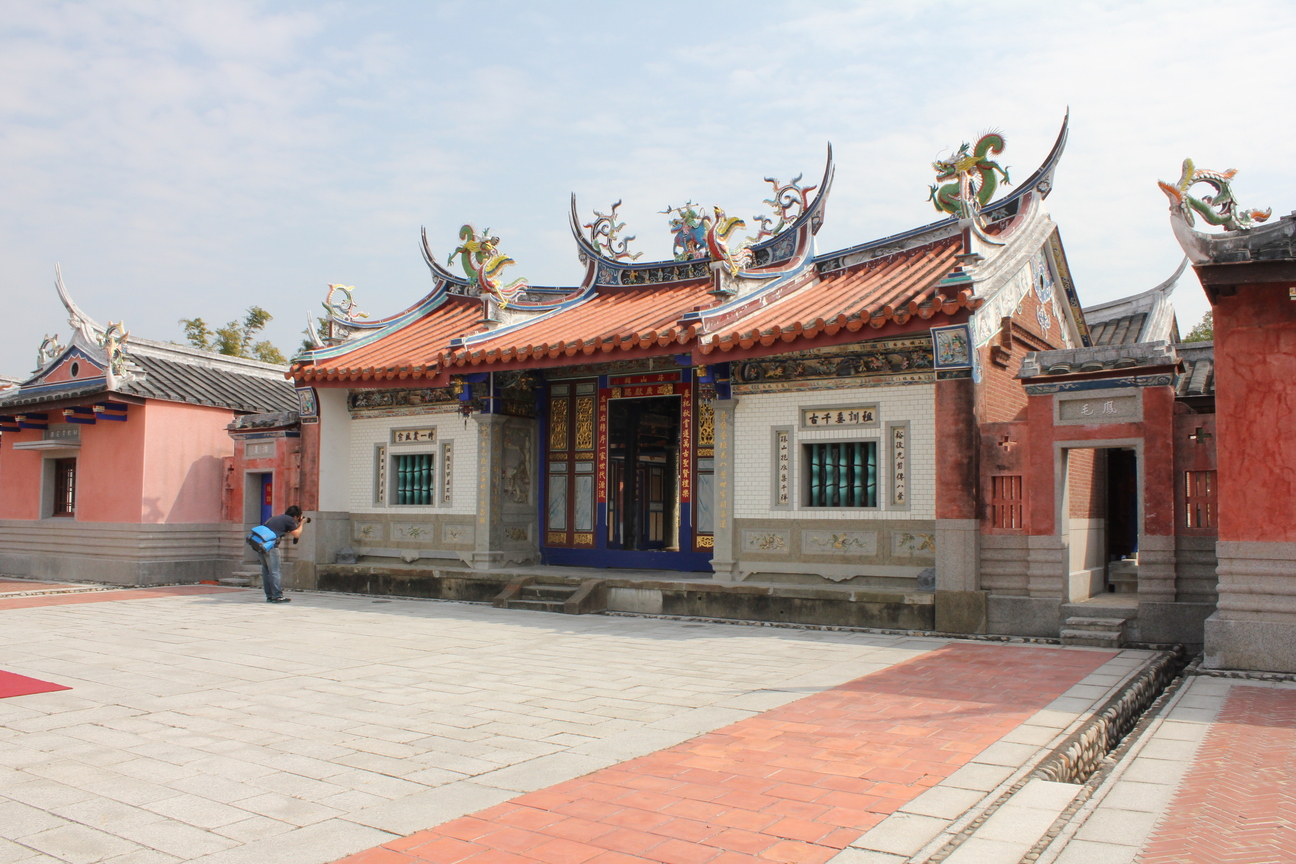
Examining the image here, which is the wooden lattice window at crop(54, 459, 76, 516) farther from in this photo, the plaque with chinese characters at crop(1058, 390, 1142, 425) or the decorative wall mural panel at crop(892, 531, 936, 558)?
the plaque with chinese characters at crop(1058, 390, 1142, 425)

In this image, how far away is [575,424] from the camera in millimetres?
14398

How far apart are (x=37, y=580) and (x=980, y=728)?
17775mm

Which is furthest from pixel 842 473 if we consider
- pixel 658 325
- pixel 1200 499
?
pixel 1200 499

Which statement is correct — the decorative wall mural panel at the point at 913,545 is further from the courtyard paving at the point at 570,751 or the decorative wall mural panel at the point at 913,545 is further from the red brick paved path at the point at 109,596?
the red brick paved path at the point at 109,596

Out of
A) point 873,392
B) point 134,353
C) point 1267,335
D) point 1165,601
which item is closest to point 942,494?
point 873,392

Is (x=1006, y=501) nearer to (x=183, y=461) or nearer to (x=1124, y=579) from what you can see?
(x=1124, y=579)

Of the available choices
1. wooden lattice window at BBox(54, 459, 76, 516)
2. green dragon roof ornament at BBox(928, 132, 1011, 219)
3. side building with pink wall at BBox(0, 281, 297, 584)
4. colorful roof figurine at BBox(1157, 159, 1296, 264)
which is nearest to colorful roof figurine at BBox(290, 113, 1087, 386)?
green dragon roof ornament at BBox(928, 132, 1011, 219)

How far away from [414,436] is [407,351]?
1304 millimetres

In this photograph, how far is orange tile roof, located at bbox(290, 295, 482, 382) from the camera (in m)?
13.4

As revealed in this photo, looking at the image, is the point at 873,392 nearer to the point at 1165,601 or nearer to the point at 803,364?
the point at 803,364

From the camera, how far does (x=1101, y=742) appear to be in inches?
223

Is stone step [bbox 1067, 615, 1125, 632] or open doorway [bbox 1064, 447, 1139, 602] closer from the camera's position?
stone step [bbox 1067, 615, 1125, 632]

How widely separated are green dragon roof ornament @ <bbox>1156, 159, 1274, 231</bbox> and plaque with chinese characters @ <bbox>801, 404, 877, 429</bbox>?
Result: 12.4 ft

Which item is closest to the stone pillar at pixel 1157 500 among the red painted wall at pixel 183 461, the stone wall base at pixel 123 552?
the stone wall base at pixel 123 552
